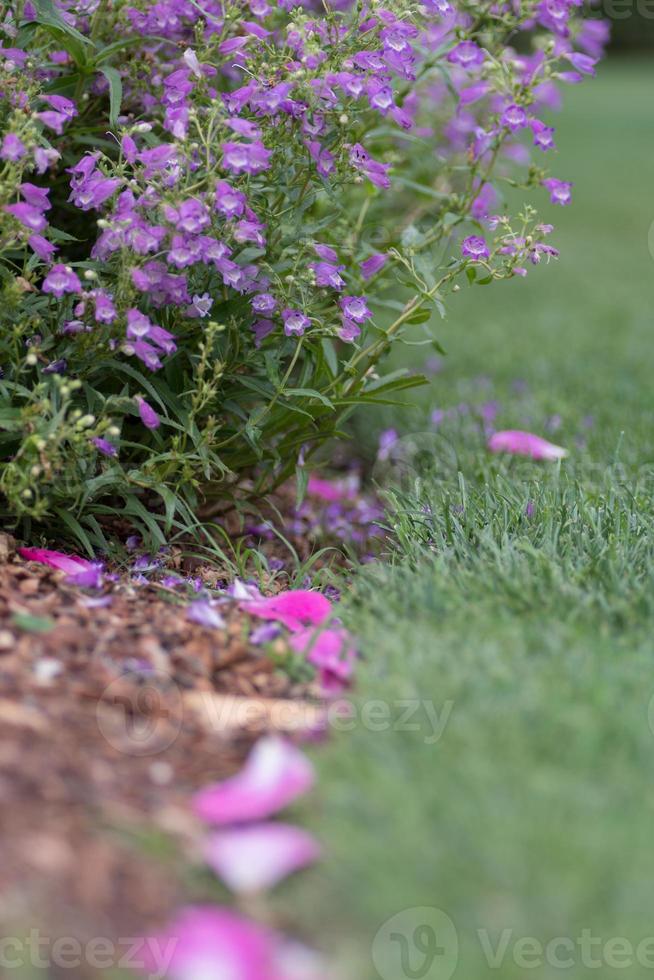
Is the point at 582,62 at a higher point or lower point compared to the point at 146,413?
higher

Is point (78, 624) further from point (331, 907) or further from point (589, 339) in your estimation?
point (589, 339)

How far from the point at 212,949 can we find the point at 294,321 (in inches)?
56.1

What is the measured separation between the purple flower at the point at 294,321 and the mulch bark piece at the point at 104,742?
2.00ft

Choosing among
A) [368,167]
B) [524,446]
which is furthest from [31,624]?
[524,446]

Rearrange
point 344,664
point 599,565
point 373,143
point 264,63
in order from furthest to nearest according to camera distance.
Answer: point 373,143 → point 264,63 → point 599,565 → point 344,664

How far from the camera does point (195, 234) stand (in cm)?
225

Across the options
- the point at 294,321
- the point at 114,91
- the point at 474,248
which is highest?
the point at 114,91

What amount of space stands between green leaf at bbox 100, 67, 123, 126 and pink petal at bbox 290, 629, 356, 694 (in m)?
1.18

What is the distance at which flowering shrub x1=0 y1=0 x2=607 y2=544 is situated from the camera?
221 cm

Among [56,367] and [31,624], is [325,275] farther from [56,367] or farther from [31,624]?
[31,624]

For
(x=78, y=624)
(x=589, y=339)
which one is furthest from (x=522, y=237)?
(x=589, y=339)

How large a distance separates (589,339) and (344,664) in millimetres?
3866

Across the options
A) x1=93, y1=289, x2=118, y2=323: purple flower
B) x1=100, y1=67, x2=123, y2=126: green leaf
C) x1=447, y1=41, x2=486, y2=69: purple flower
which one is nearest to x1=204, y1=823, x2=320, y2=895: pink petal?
x1=93, y1=289, x2=118, y2=323: purple flower

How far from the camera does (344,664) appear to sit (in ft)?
6.37
